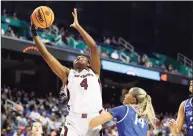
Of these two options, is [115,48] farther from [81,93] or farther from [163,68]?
[81,93]

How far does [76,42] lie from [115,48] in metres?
2.73

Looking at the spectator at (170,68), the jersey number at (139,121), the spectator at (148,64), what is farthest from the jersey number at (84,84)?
the spectator at (170,68)

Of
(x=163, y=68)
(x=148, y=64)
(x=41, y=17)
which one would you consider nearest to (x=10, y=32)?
(x=148, y=64)

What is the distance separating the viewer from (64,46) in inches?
692

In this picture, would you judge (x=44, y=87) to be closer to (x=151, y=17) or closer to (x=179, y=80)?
(x=179, y=80)

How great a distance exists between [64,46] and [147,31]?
8.72 m

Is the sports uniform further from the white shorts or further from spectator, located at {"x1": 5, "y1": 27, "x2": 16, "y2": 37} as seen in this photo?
spectator, located at {"x1": 5, "y1": 27, "x2": 16, "y2": 37}

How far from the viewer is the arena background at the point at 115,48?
17.2 m

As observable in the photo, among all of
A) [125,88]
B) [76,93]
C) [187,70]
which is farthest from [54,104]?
[76,93]

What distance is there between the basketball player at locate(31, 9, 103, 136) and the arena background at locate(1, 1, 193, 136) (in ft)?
29.3

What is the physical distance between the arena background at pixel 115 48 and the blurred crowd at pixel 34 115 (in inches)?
2.6

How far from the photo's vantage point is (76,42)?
18.5m

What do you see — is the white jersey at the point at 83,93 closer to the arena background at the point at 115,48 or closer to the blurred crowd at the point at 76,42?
the arena background at the point at 115,48

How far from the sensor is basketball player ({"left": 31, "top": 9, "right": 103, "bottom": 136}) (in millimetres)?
4934
